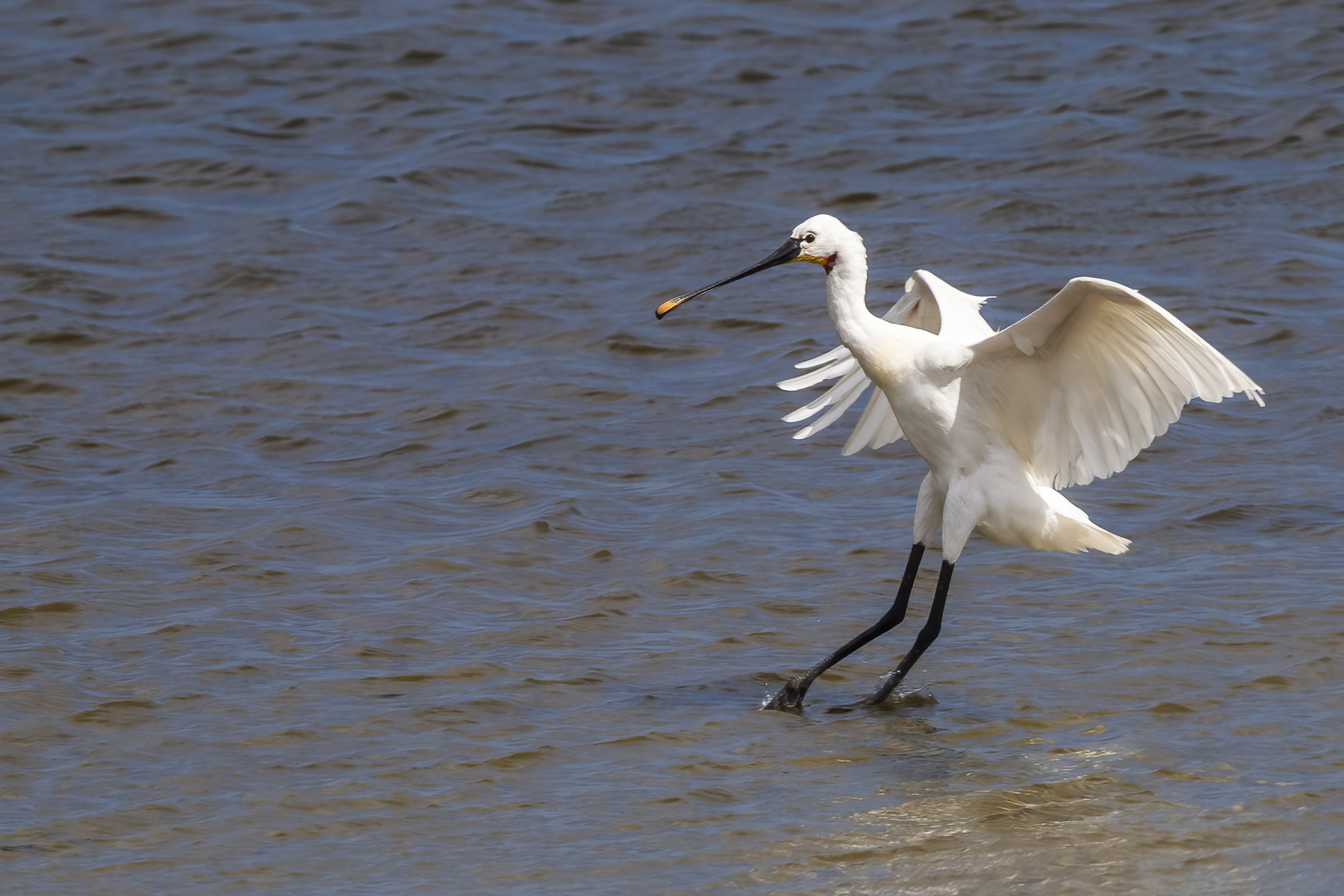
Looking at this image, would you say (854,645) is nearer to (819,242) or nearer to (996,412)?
(996,412)

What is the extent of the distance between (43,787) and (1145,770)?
388 centimetres

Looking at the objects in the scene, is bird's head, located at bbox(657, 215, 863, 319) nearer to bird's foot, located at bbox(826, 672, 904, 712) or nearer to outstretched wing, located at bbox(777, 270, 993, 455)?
outstretched wing, located at bbox(777, 270, 993, 455)

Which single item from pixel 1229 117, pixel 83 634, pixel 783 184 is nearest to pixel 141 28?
pixel 783 184

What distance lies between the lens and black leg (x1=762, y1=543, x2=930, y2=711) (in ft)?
24.3

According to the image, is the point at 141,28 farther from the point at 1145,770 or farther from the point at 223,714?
the point at 1145,770

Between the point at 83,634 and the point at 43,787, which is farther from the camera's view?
the point at 83,634

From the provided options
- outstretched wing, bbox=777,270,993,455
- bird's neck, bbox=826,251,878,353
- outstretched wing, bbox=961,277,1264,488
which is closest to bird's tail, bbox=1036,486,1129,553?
outstretched wing, bbox=961,277,1264,488

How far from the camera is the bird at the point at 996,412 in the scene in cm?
730

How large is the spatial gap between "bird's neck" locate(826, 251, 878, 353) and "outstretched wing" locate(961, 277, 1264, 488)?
1.60ft

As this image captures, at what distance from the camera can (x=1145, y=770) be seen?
644 centimetres

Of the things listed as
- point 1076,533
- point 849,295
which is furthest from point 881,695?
point 849,295

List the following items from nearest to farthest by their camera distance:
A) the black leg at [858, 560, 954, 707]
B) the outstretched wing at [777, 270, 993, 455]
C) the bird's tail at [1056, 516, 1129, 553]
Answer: the black leg at [858, 560, 954, 707] < the bird's tail at [1056, 516, 1129, 553] < the outstretched wing at [777, 270, 993, 455]

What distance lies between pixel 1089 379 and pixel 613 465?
12.1ft

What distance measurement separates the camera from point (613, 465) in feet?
34.4
